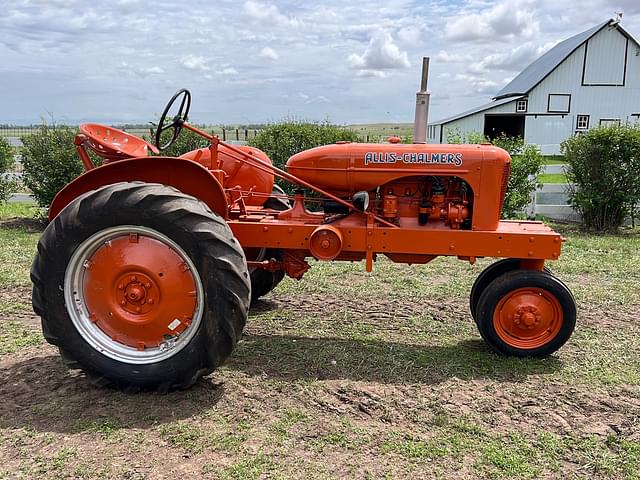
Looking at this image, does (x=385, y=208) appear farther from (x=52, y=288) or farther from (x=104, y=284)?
(x=52, y=288)

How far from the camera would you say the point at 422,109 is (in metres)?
4.30

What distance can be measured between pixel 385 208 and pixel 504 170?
0.87 metres

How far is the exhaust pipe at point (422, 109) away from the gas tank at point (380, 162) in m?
0.21

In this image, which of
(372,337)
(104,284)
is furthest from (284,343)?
(104,284)

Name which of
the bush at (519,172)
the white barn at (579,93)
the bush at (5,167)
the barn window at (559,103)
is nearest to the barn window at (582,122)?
the white barn at (579,93)

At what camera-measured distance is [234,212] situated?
4379 millimetres

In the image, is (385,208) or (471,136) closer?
(385,208)

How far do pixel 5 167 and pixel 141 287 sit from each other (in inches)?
337

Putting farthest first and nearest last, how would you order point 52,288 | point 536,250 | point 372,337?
1. point 372,337
2. point 536,250
3. point 52,288

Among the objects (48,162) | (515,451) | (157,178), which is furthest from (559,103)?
(515,451)

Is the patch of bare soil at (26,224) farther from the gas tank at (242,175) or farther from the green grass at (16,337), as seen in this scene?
the gas tank at (242,175)

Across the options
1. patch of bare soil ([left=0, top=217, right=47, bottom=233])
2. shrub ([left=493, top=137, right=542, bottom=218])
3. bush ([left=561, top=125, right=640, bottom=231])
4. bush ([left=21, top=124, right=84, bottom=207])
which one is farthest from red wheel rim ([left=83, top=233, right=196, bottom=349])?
bush ([left=561, top=125, right=640, bottom=231])

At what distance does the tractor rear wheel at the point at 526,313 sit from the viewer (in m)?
3.98

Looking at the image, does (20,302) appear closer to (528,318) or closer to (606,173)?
(528,318)
